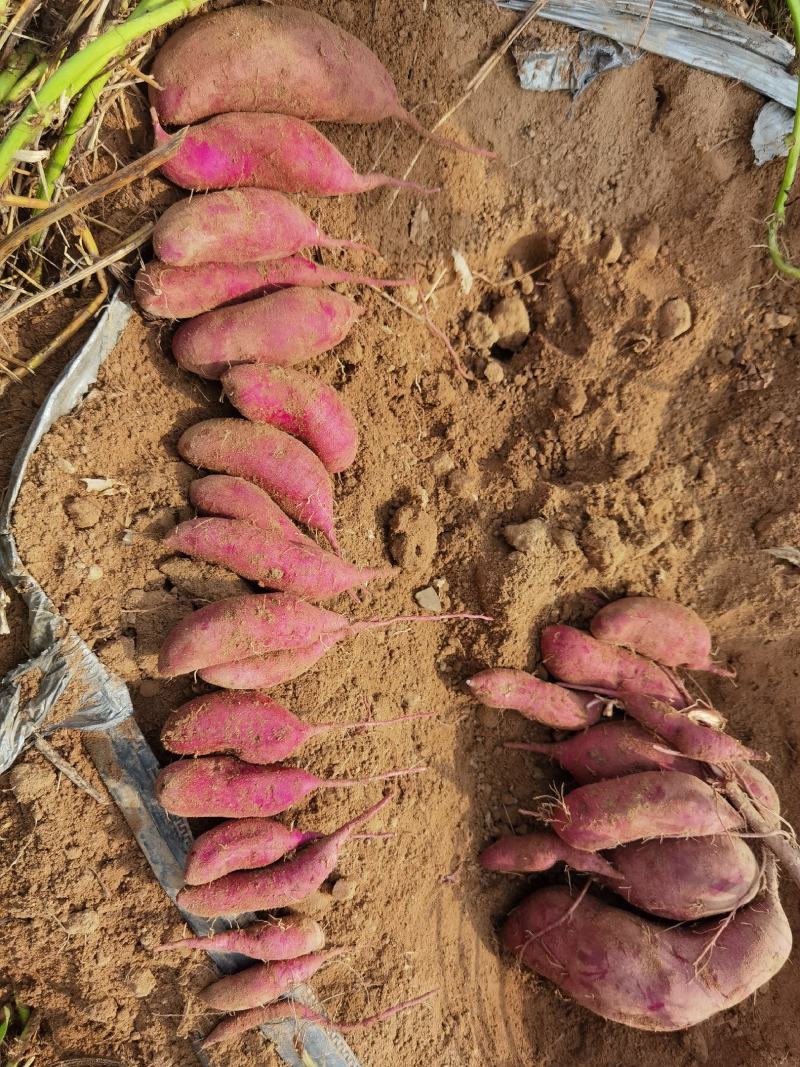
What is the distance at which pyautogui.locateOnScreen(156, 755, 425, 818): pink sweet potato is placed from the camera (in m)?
1.57

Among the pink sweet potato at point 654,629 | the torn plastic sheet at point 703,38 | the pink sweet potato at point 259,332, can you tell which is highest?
the torn plastic sheet at point 703,38

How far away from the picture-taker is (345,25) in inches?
69.0

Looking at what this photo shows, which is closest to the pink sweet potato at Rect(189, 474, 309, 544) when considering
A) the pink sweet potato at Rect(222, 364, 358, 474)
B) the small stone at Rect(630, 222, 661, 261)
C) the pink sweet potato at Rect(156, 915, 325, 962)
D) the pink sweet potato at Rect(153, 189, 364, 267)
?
the pink sweet potato at Rect(222, 364, 358, 474)

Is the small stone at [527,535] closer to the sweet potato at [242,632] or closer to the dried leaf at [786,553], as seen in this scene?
the sweet potato at [242,632]

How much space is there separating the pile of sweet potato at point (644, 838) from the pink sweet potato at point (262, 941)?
0.67 meters

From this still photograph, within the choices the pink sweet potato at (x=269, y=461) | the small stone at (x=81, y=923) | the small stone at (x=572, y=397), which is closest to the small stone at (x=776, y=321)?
the small stone at (x=572, y=397)

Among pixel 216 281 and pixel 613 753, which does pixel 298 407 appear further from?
pixel 613 753

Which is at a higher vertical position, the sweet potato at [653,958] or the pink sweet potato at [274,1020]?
the sweet potato at [653,958]

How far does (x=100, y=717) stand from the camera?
5.22 ft

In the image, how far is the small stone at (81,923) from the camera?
1.58m

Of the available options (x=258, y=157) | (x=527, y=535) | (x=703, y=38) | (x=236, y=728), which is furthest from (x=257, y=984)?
(x=703, y=38)

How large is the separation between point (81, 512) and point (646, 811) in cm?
184

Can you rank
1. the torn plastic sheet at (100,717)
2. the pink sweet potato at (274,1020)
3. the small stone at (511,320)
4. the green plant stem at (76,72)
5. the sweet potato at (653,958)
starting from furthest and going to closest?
the small stone at (511,320) → the sweet potato at (653,958) → the pink sweet potato at (274,1020) → the torn plastic sheet at (100,717) → the green plant stem at (76,72)

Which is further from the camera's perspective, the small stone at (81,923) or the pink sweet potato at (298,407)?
the pink sweet potato at (298,407)
